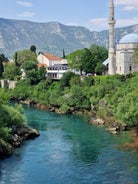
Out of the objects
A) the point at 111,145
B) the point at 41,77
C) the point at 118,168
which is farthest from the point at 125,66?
the point at 118,168

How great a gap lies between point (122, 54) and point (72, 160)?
40320 mm

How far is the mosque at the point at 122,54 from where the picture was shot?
242ft

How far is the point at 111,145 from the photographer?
41375 millimetres

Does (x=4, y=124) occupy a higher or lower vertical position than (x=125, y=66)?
lower

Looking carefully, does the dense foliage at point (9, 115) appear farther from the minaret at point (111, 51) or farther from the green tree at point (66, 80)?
the minaret at point (111, 51)

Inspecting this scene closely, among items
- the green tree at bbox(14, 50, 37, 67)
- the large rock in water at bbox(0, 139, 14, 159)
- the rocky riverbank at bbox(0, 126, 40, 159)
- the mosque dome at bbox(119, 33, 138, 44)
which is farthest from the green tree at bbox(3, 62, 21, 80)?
the large rock in water at bbox(0, 139, 14, 159)

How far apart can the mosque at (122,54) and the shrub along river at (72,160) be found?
24.7m

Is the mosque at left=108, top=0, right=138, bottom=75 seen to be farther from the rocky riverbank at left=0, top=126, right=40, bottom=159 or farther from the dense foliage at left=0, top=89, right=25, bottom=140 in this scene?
the dense foliage at left=0, top=89, right=25, bottom=140

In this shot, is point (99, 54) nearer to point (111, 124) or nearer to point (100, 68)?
point (100, 68)

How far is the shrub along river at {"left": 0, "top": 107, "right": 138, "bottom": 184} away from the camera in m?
31.1

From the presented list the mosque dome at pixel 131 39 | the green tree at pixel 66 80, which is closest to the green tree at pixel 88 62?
the green tree at pixel 66 80

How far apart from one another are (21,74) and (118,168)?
6588cm

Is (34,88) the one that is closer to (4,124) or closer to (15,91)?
(15,91)

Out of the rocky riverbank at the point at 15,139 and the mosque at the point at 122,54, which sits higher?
the mosque at the point at 122,54
